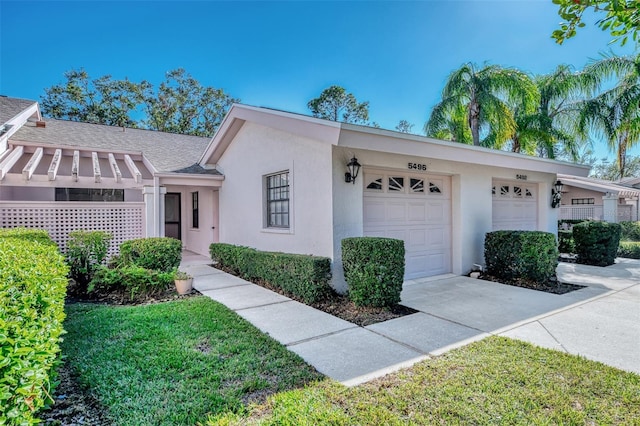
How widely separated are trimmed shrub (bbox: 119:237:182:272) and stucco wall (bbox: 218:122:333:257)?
2.44 meters

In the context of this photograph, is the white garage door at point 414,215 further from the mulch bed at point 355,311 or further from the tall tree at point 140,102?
the tall tree at point 140,102

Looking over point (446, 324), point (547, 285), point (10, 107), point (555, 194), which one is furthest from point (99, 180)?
point (555, 194)

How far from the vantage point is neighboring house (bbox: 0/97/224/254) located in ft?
28.6

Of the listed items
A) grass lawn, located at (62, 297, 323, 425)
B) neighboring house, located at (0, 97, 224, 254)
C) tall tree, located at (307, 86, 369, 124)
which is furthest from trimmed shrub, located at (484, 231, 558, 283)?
tall tree, located at (307, 86, 369, 124)

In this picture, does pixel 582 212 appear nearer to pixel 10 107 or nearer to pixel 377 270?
pixel 377 270

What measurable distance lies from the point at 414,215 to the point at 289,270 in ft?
11.0

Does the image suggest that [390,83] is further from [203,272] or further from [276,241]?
[203,272]

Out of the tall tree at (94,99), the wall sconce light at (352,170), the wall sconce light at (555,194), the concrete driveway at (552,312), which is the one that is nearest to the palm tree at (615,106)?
the wall sconce light at (555,194)

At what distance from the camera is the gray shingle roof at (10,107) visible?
9.72m

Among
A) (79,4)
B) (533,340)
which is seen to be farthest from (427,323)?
(79,4)

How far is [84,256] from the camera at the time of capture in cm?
700

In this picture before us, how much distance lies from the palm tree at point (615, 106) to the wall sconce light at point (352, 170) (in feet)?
41.7

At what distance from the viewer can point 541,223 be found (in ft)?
34.5

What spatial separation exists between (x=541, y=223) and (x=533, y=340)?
7778 mm
